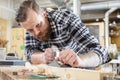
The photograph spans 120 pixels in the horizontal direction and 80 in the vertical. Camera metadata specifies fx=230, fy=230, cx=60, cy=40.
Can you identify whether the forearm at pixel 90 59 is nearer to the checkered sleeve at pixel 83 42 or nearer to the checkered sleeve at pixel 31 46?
the checkered sleeve at pixel 83 42

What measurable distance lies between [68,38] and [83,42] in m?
0.08

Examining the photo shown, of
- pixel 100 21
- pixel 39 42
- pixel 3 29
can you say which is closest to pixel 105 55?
pixel 39 42

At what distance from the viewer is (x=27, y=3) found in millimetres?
1021

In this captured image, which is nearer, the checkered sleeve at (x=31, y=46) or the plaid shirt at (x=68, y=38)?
the plaid shirt at (x=68, y=38)

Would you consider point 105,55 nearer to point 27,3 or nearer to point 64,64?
point 64,64

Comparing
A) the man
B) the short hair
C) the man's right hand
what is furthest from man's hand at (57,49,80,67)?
the short hair

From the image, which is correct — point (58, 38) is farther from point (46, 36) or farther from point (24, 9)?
point (24, 9)

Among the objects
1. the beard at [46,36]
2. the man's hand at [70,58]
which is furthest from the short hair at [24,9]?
the man's hand at [70,58]

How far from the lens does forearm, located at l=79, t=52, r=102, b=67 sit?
98 centimetres

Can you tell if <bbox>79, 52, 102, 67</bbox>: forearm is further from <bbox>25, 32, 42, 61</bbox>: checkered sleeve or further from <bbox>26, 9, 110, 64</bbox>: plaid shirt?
<bbox>25, 32, 42, 61</bbox>: checkered sleeve

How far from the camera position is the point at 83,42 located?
3.48 ft

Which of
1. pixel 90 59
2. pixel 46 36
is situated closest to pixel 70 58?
pixel 90 59

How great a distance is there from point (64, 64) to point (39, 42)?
238 millimetres

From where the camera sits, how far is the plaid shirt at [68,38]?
1049 mm
